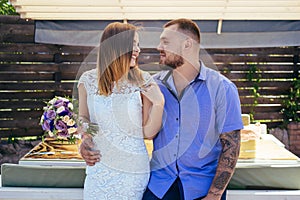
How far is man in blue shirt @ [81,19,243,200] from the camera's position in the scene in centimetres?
196

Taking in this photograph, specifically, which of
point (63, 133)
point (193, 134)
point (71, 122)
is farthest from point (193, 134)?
point (63, 133)

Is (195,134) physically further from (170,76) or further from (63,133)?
(63,133)

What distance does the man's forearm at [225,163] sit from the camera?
1.94m

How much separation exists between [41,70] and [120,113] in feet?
14.2

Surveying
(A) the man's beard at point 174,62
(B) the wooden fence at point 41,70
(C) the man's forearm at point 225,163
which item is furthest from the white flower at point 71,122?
(B) the wooden fence at point 41,70

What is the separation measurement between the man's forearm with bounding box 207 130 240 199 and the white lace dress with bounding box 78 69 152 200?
0.97 feet

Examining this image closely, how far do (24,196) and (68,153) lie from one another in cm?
77

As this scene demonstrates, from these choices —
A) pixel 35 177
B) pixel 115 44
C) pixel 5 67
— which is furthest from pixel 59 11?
pixel 115 44

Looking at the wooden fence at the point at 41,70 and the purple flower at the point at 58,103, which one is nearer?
the purple flower at the point at 58,103

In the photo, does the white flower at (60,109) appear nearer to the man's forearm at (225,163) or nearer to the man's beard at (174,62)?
the man's beard at (174,62)

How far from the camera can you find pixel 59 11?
4.72m

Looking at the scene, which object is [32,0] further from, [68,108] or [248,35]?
[248,35]

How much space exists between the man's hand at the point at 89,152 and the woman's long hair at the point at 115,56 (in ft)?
0.75

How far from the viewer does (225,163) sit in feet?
6.43
